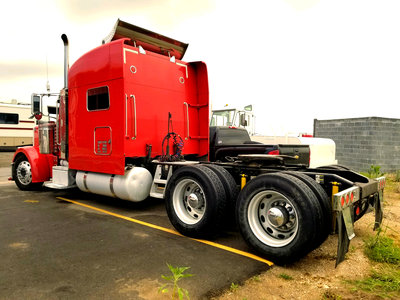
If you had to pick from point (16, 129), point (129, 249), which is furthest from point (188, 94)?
point (16, 129)

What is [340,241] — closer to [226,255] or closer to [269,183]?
[269,183]

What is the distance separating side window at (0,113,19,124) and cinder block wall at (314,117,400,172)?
21947 millimetres

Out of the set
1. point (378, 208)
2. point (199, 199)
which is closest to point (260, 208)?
point (199, 199)

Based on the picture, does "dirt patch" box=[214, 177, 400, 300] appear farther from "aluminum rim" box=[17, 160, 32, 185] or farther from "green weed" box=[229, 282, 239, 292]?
"aluminum rim" box=[17, 160, 32, 185]

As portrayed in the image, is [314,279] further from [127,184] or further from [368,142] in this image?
[368,142]

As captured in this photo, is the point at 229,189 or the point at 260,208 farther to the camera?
the point at 229,189

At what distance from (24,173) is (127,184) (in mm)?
4159

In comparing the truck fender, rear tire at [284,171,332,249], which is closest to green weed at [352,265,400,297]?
rear tire at [284,171,332,249]

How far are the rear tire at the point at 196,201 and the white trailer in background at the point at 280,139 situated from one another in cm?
224

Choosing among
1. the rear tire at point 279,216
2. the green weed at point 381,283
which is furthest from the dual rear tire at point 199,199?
the green weed at point 381,283

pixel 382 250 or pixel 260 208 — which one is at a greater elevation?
pixel 260 208

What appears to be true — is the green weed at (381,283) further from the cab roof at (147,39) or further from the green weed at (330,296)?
A: the cab roof at (147,39)

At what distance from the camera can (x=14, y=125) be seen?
74.8ft

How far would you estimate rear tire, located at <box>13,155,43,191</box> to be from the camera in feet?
26.5
